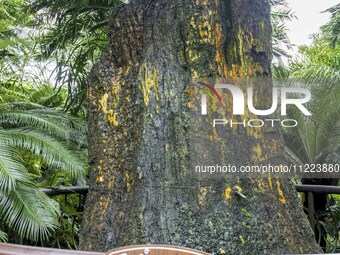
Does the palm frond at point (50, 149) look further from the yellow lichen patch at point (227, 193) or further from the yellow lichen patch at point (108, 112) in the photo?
the yellow lichen patch at point (227, 193)

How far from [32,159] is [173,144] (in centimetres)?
260

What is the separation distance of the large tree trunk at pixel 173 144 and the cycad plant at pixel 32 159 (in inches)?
29.9

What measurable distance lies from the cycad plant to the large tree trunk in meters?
0.76

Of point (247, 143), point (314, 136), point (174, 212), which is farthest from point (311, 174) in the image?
point (174, 212)

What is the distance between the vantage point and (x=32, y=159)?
414 cm

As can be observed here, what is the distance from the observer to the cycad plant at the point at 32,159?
2.89m

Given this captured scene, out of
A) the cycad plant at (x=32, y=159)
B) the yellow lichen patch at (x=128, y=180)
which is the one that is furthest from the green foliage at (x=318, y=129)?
the yellow lichen patch at (x=128, y=180)

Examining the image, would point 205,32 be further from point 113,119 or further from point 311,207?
point 311,207

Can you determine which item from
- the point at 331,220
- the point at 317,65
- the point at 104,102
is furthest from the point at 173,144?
the point at 317,65

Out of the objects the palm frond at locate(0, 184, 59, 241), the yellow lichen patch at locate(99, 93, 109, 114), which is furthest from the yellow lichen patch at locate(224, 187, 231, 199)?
the palm frond at locate(0, 184, 59, 241)

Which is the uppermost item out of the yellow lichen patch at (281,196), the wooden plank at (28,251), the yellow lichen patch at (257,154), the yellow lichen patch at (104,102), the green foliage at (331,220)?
the yellow lichen patch at (104,102)

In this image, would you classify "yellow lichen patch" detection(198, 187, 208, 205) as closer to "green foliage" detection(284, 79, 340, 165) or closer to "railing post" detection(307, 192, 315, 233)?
"railing post" detection(307, 192, 315, 233)

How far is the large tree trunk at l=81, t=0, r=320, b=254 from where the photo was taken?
1.75 metres

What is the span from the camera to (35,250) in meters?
0.88
